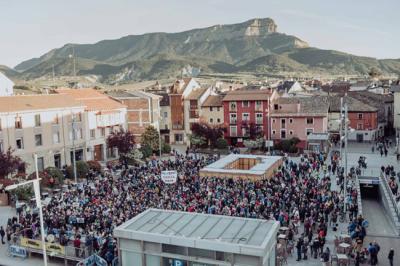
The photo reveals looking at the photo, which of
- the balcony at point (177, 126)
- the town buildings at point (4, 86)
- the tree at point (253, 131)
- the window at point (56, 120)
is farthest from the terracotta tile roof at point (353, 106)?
the town buildings at point (4, 86)

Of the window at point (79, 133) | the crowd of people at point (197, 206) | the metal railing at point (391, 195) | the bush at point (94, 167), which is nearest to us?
the crowd of people at point (197, 206)

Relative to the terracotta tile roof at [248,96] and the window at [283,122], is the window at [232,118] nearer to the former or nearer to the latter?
the terracotta tile roof at [248,96]

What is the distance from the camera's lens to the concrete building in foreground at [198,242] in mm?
16213


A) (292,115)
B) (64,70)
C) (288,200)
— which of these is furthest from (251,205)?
(64,70)

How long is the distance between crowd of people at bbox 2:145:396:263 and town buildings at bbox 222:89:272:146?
23217 mm

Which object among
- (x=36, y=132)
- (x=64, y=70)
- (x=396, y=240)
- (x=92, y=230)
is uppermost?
(x=64, y=70)

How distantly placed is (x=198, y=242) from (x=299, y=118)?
44946 millimetres

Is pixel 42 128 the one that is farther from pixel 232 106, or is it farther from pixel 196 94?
pixel 196 94

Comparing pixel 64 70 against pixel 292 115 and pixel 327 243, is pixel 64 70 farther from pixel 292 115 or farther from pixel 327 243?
pixel 327 243

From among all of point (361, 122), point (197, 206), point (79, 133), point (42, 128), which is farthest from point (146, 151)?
point (361, 122)

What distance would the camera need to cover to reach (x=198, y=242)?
54.5ft

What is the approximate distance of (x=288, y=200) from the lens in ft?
94.5

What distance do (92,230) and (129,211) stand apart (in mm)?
2869

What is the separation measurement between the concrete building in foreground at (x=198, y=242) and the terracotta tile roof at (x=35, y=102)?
1254 inches
